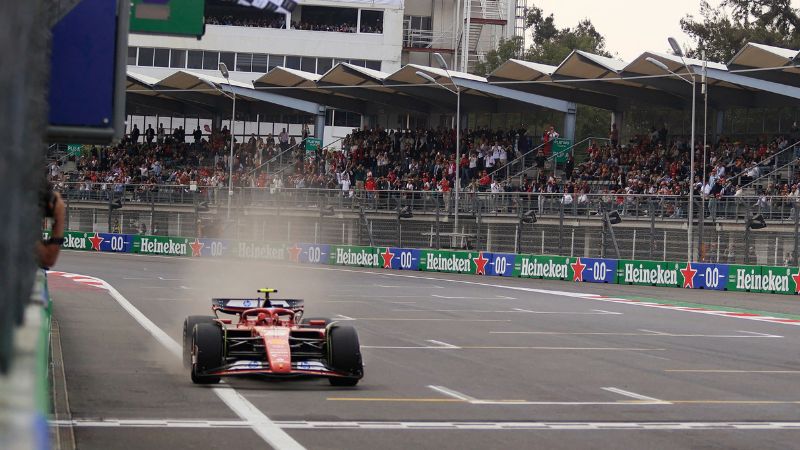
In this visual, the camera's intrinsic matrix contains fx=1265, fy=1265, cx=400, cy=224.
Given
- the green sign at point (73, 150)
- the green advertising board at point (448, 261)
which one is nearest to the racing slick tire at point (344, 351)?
the green advertising board at point (448, 261)

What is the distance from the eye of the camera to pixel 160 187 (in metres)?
56.5

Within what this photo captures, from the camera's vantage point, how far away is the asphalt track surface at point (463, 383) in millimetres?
10938

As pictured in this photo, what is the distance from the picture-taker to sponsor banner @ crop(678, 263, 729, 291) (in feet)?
121

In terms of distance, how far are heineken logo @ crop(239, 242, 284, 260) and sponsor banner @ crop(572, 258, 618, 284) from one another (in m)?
13.2

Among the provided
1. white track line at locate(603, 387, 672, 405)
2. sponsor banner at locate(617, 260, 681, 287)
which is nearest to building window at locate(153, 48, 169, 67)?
sponsor banner at locate(617, 260, 681, 287)

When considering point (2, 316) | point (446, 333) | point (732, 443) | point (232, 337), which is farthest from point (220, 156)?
point (2, 316)

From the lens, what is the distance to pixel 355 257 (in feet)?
156

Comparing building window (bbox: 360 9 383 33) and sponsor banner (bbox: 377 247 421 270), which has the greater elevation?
building window (bbox: 360 9 383 33)

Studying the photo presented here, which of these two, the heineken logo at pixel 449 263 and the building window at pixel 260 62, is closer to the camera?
the heineken logo at pixel 449 263

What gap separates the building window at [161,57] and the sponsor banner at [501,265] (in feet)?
137

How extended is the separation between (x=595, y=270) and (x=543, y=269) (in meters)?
2.17

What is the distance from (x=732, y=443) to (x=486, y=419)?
2.37 metres

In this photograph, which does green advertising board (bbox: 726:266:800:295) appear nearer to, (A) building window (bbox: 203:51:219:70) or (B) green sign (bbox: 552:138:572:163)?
(B) green sign (bbox: 552:138:572:163)

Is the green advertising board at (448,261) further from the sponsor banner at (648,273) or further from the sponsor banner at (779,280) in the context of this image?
Answer: the sponsor banner at (779,280)
